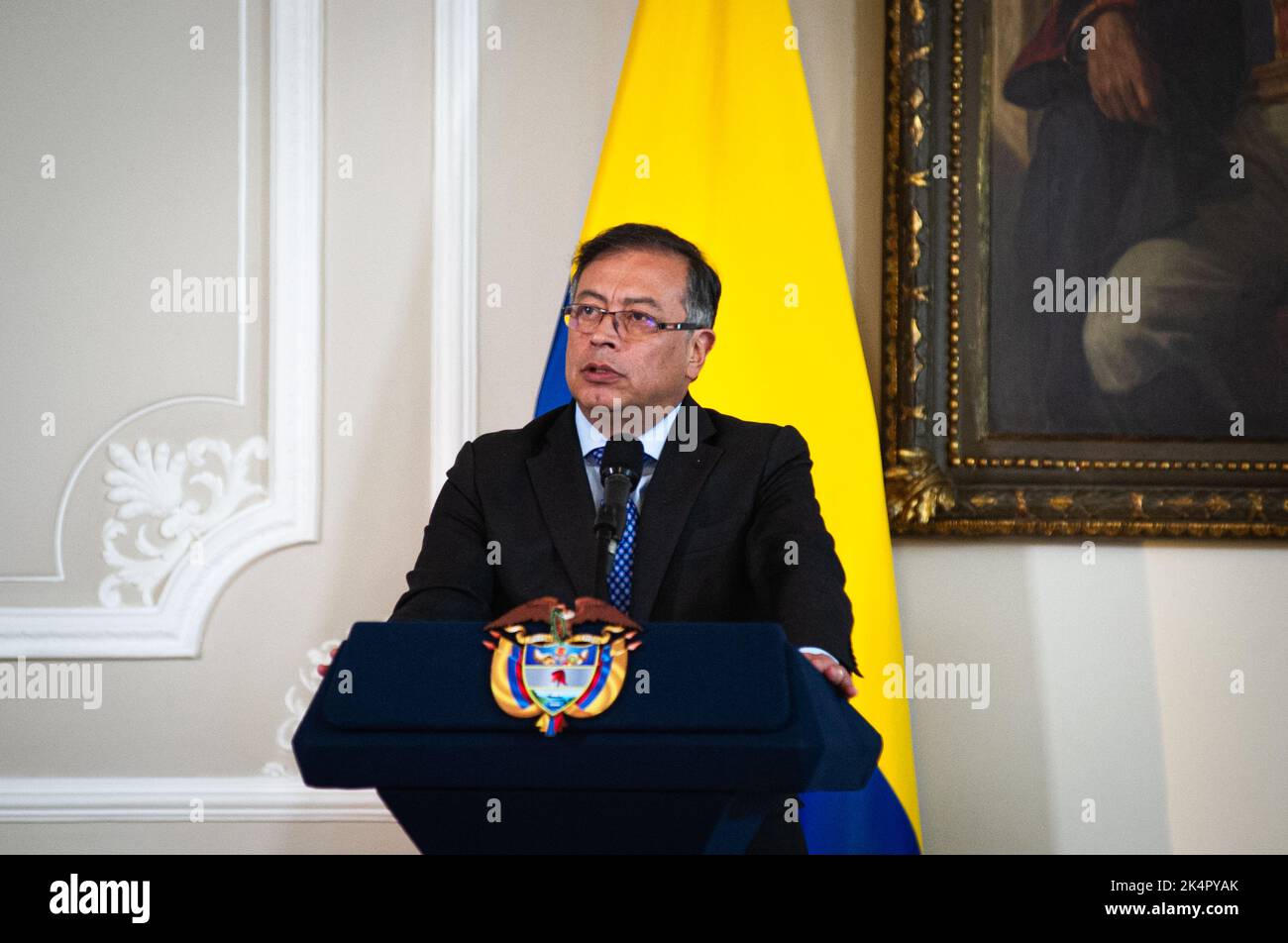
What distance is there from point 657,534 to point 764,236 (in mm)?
1354

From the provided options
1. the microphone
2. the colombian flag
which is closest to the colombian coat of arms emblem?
the microphone

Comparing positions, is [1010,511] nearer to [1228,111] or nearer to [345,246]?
[1228,111]

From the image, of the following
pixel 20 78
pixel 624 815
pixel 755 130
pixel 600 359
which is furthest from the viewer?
pixel 20 78

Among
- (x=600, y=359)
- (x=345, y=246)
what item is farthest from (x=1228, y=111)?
(x=345, y=246)

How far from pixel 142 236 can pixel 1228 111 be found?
297 centimetres

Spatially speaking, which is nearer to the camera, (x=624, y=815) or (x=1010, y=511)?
(x=624, y=815)

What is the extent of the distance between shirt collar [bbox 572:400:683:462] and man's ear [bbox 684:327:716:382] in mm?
116

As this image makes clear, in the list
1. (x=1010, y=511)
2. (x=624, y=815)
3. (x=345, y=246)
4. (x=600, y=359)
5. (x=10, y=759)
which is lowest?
(x=10, y=759)

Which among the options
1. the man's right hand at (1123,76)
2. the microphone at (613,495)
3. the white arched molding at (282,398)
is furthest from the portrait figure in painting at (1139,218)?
the white arched molding at (282,398)

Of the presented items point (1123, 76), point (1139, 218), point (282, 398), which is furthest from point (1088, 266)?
point (282, 398)

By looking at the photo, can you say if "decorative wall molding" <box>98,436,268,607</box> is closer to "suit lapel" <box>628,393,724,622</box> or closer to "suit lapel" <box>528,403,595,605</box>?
"suit lapel" <box>528,403,595,605</box>

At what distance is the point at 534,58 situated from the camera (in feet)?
11.6

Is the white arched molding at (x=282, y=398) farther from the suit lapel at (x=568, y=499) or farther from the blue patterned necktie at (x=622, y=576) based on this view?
the blue patterned necktie at (x=622, y=576)

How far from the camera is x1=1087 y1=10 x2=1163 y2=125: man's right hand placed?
3.38 m
